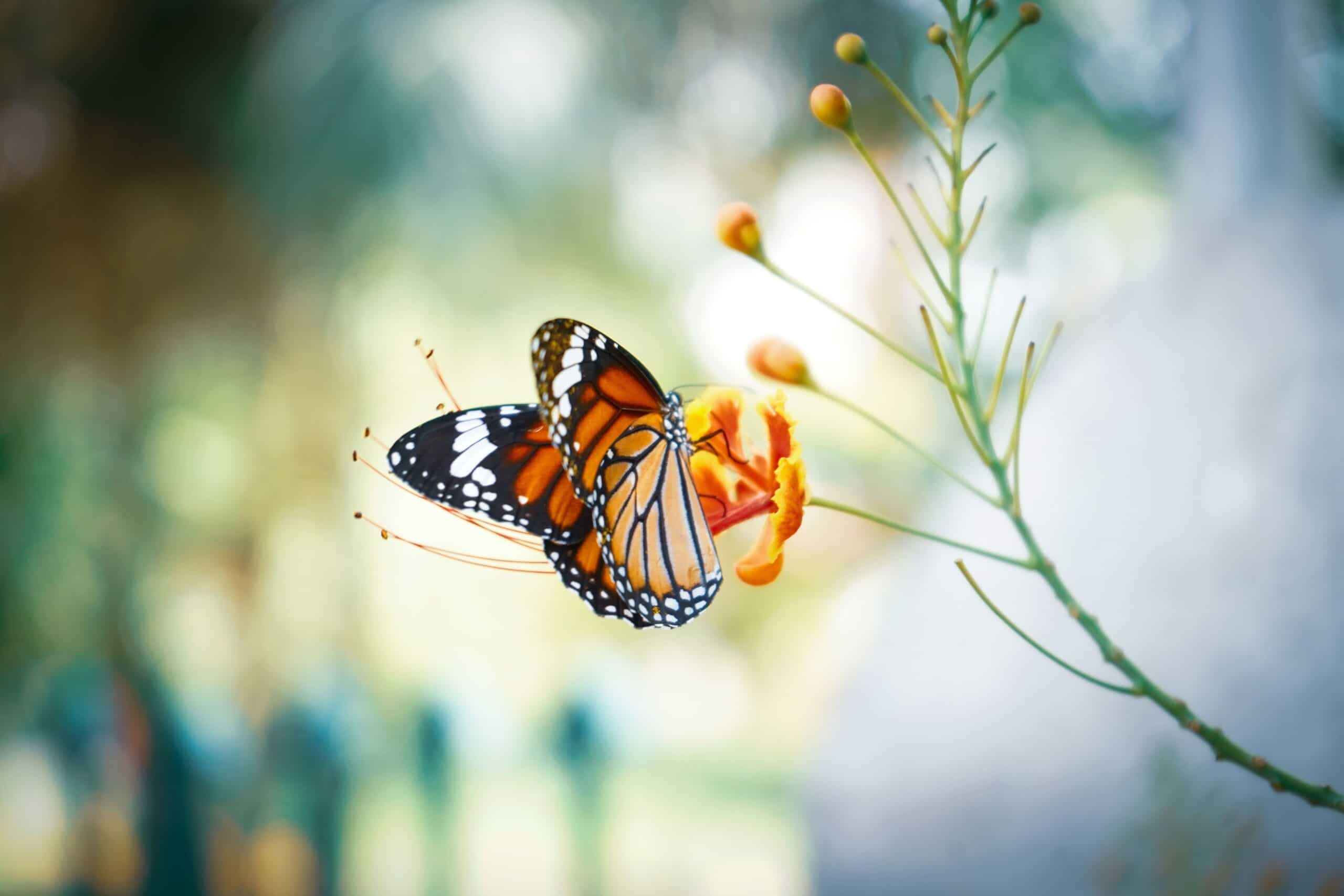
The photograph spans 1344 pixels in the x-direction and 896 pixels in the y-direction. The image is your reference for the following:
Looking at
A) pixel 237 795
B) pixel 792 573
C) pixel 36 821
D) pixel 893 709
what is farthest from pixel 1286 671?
pixel 792 573

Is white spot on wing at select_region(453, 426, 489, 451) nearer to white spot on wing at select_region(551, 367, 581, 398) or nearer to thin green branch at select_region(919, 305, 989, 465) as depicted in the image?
white spot on wing at select_region(551, 367, 581, 398)

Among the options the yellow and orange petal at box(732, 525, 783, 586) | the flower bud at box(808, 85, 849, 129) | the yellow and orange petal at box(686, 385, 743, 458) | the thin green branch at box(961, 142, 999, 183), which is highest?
the flower bud at box(808, 85, 849, 129)

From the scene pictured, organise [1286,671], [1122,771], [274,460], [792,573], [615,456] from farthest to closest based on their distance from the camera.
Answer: [792,573] < [274,460] < [1122,771] < [1286,671] < [615,456]

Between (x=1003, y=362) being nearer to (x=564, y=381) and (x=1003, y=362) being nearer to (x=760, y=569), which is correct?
(x=760, y=569)

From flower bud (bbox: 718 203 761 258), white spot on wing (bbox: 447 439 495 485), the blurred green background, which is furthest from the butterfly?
the blurred green background

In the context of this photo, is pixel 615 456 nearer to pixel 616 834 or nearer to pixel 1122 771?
pixel 1122 771

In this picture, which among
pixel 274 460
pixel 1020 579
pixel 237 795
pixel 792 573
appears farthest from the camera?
pixel 792 573

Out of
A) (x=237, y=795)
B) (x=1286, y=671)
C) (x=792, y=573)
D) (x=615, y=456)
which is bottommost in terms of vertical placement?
(x=237, y=795)
